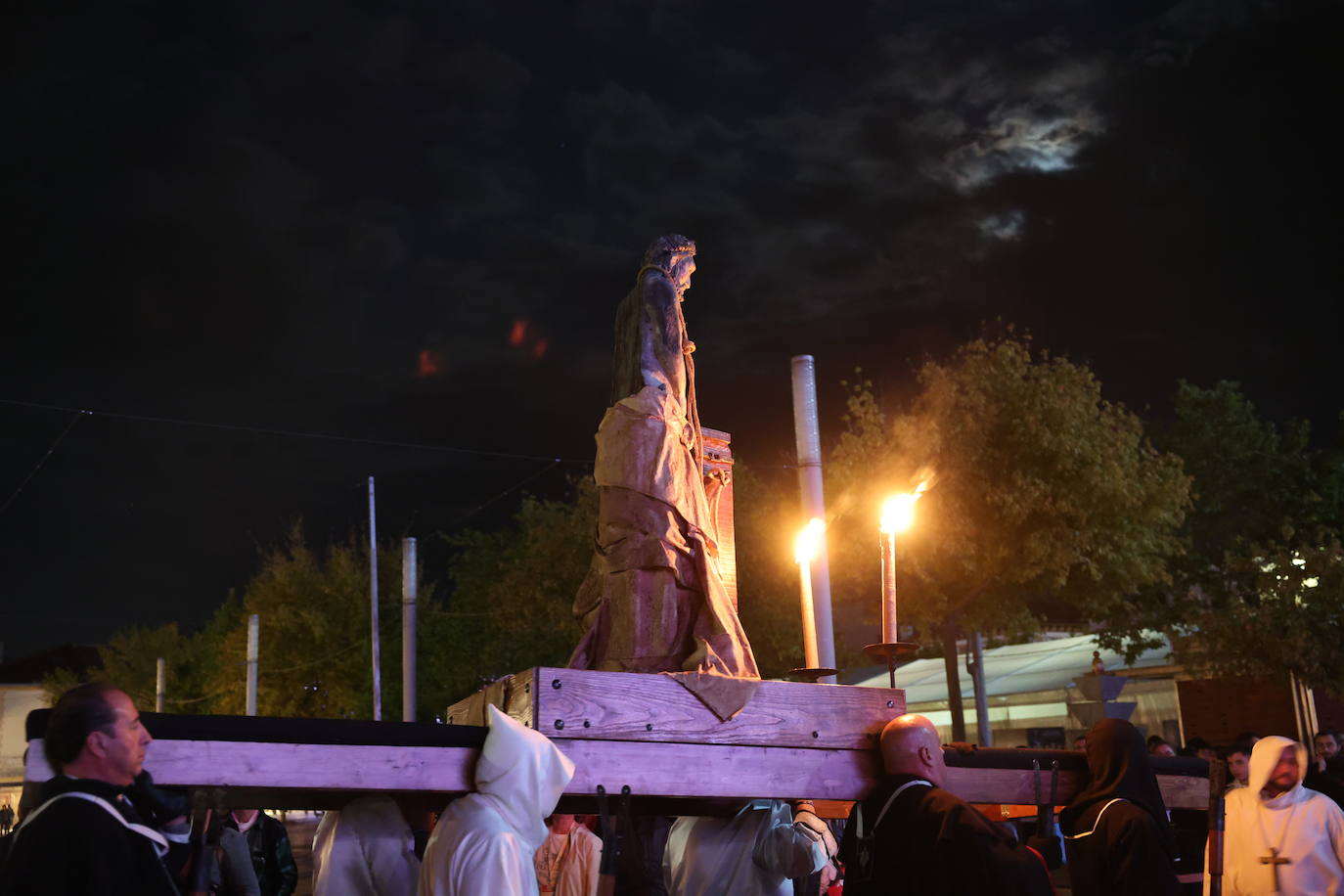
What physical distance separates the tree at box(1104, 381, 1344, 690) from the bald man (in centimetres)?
1921

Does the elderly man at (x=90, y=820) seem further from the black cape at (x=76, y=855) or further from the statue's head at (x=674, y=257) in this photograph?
the statue's head at (x=674, y=257)

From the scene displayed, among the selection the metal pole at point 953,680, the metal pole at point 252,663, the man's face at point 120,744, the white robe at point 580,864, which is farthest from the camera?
the metal pole at point 252,663

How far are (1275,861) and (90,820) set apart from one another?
6.31 meters

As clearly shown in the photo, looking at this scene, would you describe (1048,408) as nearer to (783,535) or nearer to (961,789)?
(783,535)

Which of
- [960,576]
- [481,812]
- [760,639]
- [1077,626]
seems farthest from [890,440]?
[481,812]

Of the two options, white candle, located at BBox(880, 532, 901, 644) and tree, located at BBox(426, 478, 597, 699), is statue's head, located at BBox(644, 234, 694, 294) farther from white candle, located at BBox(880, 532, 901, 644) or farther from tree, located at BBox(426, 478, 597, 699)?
tree, located at BBox(426, 478, 597, 699)

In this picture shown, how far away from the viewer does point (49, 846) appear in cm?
296

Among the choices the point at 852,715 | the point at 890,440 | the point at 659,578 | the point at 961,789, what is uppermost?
the point at 890,440

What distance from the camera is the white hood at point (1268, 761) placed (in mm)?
6684

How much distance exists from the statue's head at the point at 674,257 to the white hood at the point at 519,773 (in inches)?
133

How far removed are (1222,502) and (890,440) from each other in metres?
16.9

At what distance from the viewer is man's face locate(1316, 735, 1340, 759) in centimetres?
1030

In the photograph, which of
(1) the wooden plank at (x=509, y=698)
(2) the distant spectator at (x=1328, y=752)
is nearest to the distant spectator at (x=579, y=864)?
(1) the wooden plank at (x=509, y=698)

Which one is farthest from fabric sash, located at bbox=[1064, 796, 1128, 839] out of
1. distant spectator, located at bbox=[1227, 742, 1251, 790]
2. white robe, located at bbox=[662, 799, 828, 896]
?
distant spectator, located at bbox=[1227, 742, 1251, 790]
